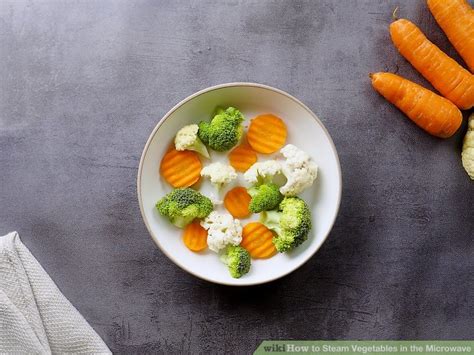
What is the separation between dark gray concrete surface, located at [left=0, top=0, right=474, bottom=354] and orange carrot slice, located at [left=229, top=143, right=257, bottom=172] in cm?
23

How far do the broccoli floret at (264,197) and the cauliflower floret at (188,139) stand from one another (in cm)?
22

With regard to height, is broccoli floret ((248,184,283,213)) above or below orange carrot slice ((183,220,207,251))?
above

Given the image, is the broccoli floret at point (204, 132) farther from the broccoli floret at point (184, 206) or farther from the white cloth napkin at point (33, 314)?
the white cloth napkin at point (33, 314)

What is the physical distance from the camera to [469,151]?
6.31 feet

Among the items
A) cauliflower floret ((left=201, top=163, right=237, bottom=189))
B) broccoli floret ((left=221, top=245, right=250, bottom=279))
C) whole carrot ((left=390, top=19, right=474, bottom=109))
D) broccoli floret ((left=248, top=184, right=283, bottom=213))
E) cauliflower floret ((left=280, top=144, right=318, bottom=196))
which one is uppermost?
whole carrot ((left=390, top=19, right=474, bottom=109))

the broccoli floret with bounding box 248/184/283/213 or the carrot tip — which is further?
the carrot tip

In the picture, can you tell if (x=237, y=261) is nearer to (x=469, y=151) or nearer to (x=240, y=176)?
(x=240, y=176)

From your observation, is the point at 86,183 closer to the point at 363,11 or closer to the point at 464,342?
the point at 363,11

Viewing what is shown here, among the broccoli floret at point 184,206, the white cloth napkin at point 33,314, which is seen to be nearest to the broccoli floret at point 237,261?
the broccoli floret at point 184,206

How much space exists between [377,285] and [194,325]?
58cm

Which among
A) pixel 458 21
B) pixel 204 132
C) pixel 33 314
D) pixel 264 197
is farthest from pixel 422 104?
pixel 33 314

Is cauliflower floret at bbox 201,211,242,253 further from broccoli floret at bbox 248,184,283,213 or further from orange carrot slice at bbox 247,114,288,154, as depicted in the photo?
orange carrot slice at bbox 247,114,288,154

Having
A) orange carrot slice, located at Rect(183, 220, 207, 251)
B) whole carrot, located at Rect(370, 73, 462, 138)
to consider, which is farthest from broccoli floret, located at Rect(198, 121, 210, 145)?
whole carrot, located at Rect(370, 73, 462, 138)

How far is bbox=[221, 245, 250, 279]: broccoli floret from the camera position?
6.01 ft
